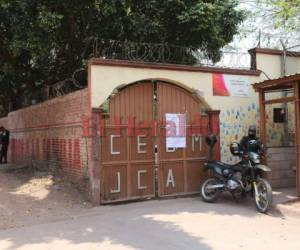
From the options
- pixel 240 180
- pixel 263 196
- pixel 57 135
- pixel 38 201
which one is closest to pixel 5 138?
pixel 57 135

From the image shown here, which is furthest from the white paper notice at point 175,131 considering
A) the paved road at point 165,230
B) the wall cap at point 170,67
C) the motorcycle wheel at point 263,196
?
the motorcycle wheel at point 263,196

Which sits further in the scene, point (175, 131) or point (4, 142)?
point (4, 142)

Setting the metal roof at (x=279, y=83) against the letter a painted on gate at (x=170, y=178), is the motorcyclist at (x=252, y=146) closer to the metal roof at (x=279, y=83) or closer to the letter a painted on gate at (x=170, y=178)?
the metal roof at (x=279, y=83)

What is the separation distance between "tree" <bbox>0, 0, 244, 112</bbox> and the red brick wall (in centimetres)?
199

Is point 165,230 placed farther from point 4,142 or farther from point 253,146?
point 4,142

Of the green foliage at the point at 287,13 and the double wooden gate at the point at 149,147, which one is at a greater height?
the green foliage at the point at 287,13

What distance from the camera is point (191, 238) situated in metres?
7.38

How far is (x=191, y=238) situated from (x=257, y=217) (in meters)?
2.14

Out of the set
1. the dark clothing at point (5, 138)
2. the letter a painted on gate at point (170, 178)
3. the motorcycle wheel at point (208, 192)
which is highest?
the dark clothing at point (5, 138)

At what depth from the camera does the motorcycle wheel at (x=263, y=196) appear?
29.9 feet

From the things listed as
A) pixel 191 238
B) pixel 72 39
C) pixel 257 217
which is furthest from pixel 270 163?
pixel 72 39

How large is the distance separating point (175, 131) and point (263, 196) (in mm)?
2774

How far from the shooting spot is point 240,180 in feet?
33.0

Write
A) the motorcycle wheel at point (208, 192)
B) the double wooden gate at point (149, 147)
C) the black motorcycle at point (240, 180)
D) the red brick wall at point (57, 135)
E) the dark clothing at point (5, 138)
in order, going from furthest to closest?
1. the dark clothing at point (5, 138)
2. the red brick wall at point (57, 135)
3. the motorcycle wheel at point (208, 192)
4. the double wooden gate at point (149, 147)
5. the black motorcycle at point (240, 180)
